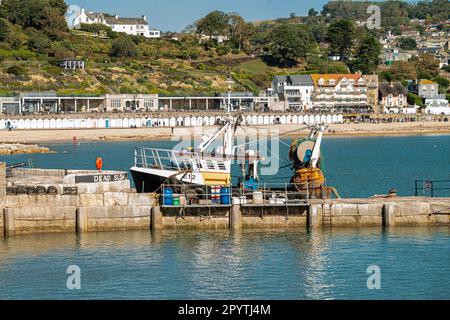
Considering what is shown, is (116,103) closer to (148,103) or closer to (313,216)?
(148,103)

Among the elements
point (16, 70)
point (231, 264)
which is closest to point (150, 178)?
point (231, 264)

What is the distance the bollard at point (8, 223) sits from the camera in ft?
147

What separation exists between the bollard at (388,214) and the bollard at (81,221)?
1439 centimetres

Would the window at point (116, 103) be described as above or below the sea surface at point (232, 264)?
above

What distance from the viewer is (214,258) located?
42.7 meters

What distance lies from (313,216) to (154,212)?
7679 millimetres

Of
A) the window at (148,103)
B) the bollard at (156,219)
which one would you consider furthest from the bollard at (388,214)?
the window at (148,103)

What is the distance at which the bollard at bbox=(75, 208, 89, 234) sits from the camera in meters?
45.2

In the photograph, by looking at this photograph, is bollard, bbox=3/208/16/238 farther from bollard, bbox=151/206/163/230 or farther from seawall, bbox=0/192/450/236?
bollard, bbox=151/206/163/230

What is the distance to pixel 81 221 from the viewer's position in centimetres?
4519

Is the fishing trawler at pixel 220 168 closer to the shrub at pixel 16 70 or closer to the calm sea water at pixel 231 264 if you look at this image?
the calm sea water at pixel 231 264
